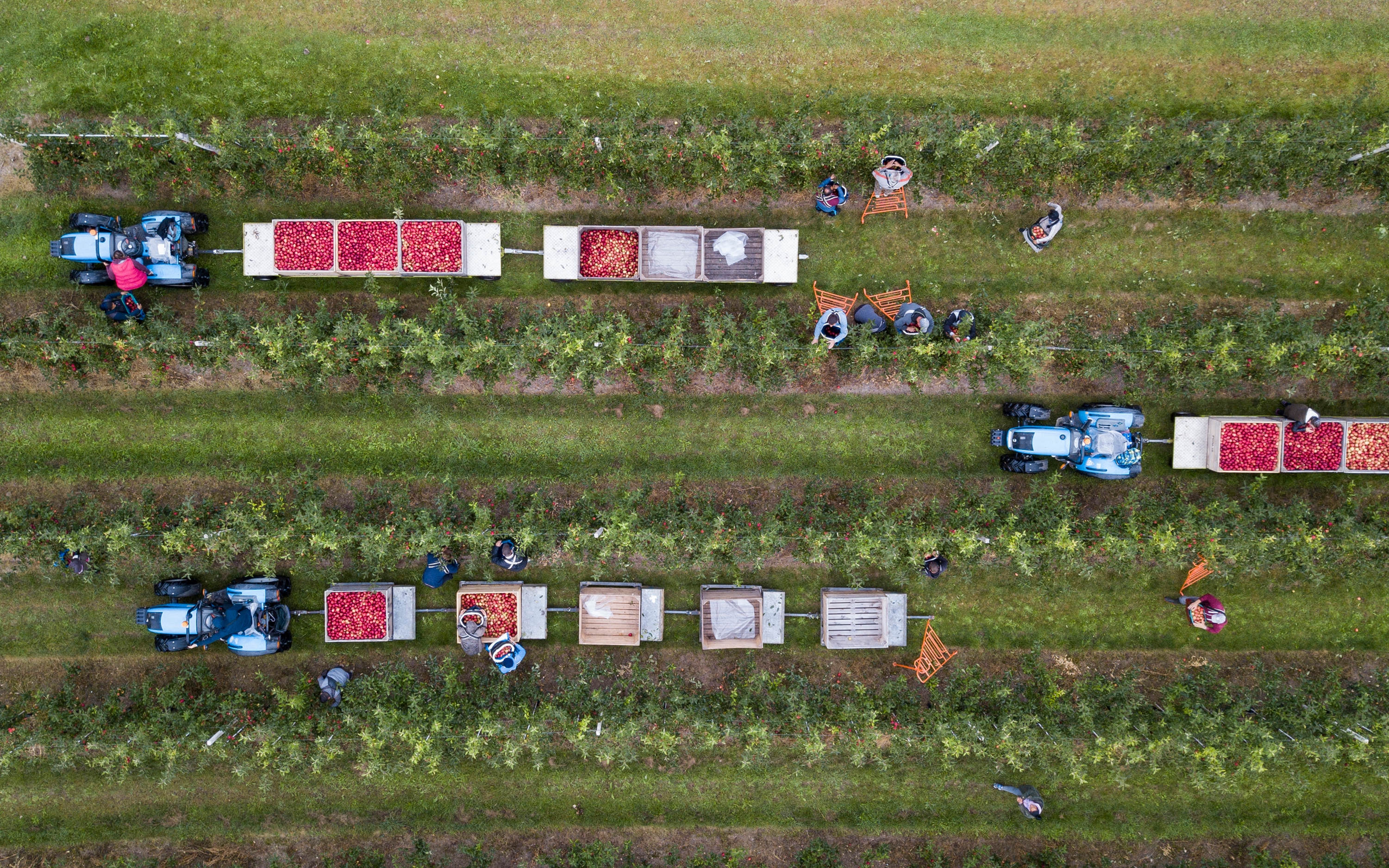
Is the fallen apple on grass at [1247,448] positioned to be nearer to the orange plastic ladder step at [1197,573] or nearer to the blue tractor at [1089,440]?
the blue tractor at [1089,440]

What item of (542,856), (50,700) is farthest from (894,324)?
(50,700)

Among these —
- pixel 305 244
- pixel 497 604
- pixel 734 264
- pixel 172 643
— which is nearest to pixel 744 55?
pixel 734 264

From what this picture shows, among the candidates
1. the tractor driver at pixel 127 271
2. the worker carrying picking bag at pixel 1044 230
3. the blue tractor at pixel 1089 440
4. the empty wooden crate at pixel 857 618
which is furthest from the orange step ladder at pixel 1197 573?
the tractor driver at pixel 127 271

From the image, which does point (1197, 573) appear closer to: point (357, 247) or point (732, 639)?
point (732, 639)

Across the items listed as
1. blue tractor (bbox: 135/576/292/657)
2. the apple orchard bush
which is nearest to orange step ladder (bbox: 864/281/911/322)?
the apple orchard bush

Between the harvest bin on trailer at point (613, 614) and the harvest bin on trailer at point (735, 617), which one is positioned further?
the harvest bin on trailer at point (613, 614)

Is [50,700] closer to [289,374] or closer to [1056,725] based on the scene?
[289,374]
